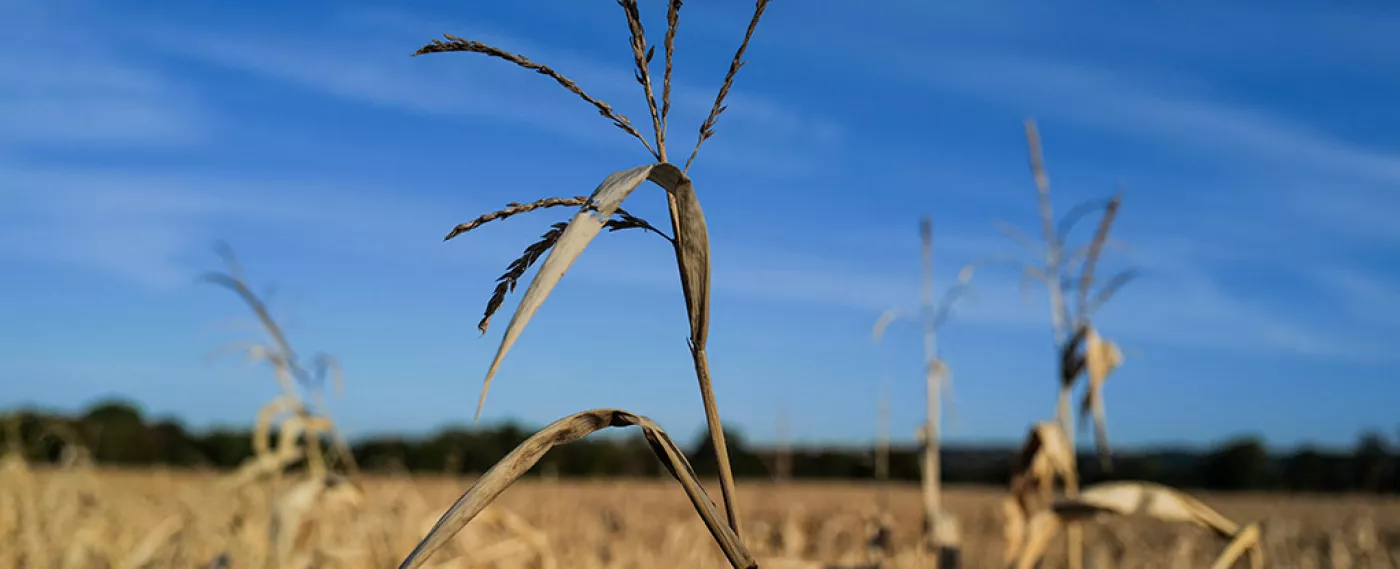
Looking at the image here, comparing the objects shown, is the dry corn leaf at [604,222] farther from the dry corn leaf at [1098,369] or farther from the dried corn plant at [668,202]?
the dry corn leaf at [1098,369]

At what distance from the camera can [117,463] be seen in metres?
27.7

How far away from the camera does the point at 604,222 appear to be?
71cm

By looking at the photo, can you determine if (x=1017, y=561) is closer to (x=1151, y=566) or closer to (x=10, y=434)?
(x=1151, y=566)

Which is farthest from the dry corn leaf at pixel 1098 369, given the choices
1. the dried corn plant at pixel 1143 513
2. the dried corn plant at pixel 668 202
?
the dried corn plant at pixel 668 202

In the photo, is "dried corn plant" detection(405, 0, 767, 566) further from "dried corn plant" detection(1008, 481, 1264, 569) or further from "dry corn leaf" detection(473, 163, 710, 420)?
"dried corn plant" detection(1008, 481, 1264, 569)

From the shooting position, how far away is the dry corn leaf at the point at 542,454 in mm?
781

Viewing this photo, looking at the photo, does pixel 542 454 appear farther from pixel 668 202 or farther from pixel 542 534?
pixel 542 534

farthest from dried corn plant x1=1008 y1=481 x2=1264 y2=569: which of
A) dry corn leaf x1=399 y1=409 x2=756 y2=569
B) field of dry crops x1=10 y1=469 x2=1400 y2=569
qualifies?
dry corn leaf x1=399 y1=409 x2=756 y2=569

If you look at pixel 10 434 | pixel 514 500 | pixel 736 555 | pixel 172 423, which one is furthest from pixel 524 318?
pixel 172 423

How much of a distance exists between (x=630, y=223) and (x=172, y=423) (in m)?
30.5

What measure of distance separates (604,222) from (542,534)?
9.23 ft

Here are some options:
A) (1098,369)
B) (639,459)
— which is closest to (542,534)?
(1098,369)

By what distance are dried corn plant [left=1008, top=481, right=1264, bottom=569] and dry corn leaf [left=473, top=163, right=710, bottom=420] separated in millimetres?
1394

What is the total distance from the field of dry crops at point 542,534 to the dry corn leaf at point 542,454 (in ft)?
4.06
